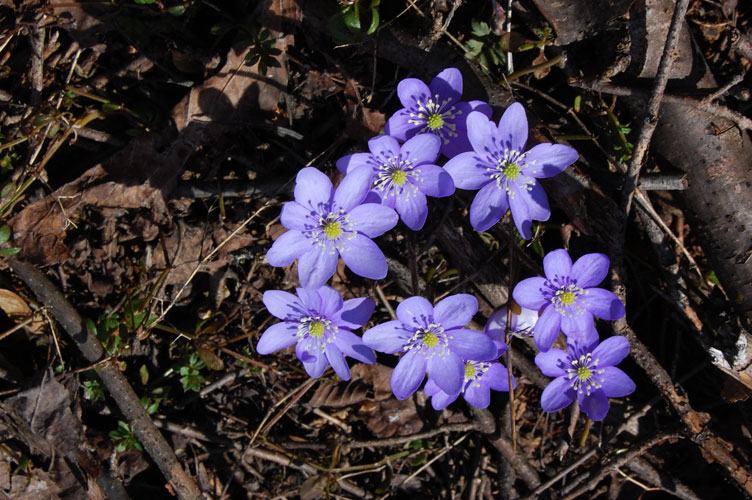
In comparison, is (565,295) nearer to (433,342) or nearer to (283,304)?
(433,342)

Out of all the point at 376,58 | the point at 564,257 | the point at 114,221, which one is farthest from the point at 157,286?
the point at 564,257

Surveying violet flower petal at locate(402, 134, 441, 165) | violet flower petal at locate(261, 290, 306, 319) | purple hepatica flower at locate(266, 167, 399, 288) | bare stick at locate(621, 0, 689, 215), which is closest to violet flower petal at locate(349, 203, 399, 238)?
purple hepatica flower at locate(266, 167, 399, 288)

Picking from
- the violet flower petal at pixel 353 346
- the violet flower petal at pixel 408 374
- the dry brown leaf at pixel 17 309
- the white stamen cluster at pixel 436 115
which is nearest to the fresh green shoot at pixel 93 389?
the dry brown leaf at pixel 17 309

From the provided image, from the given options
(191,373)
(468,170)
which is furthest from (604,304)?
(191,373)

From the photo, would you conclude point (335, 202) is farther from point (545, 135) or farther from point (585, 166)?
point (585, 166)

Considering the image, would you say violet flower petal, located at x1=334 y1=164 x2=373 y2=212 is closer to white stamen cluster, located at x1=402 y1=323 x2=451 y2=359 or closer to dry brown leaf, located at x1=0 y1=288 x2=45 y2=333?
white stamen cluster, located at x1=402 y1=323 x2=451 y2=359

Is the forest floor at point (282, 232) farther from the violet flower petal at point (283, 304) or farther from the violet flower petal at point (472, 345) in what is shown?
the violet flower petal at point (283, 304)
